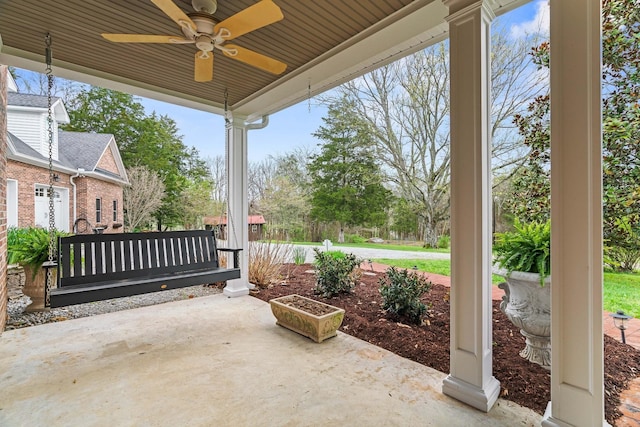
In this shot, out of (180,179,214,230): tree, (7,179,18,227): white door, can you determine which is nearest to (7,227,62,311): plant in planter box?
(7,179,18,227): white door

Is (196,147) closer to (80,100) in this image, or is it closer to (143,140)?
(143,140)

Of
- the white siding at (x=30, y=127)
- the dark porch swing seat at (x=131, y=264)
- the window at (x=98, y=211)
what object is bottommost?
the dark porch swing seat at (x=131, y=264)

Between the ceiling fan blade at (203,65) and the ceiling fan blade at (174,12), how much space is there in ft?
1.09

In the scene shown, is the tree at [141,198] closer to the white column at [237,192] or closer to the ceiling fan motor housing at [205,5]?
the white column at [237,192]

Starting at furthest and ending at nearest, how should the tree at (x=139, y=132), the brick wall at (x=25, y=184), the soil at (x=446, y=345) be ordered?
1. the tree at (x=139, y=132)
2. the brick wall at (x=25, y=184)
3. the soil at (x=446, y=345)

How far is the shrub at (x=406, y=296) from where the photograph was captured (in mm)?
2871

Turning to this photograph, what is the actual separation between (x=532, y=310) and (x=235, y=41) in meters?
3.21

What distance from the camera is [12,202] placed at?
204 inches

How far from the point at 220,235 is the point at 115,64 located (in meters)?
3.64

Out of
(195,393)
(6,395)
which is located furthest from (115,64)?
(195,393)

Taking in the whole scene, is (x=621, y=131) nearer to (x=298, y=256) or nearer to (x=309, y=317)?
(x=309, y=317)

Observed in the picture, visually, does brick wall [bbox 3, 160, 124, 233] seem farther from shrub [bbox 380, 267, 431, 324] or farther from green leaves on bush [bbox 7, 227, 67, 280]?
shrub [bbox 380, 267, 431, 324]

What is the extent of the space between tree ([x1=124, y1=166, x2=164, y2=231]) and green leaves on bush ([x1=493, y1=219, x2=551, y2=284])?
27.3 feet

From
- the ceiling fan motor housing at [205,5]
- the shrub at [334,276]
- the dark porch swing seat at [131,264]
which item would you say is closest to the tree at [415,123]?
the shrub at [334,276]
